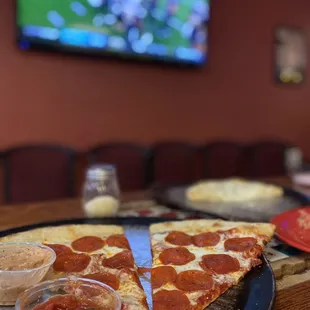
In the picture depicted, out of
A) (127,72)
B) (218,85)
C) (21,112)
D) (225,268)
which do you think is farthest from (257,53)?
(225,268)

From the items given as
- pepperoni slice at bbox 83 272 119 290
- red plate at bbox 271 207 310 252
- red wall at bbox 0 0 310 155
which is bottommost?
pepperoni slice at bbox 83 272 119 290

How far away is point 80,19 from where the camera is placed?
3.17m

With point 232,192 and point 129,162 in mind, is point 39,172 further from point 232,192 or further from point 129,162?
point 232,192

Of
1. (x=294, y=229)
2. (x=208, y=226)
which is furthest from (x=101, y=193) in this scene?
(x=294, y=229)

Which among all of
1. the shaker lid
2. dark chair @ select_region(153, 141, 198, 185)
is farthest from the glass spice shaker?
dark chair @ select_region(153, 141, 198, 185)

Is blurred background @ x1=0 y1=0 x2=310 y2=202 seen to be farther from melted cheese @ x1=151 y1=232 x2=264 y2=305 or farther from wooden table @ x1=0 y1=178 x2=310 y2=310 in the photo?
melted cheese @ x1=151 y1=232 x2=264 y2=305

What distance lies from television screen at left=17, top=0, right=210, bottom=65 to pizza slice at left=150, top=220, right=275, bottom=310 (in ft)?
7.39

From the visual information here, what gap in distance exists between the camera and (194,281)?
928mm

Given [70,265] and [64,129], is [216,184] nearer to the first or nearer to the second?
[70,265]

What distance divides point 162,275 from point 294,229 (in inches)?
19.4

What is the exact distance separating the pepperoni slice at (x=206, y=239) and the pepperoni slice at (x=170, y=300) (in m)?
0.26

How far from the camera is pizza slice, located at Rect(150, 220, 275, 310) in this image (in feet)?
2.84

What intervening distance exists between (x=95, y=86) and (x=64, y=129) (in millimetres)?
442

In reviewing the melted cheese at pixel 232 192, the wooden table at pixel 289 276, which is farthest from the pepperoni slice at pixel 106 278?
the melted cheese at pixel 232 192
